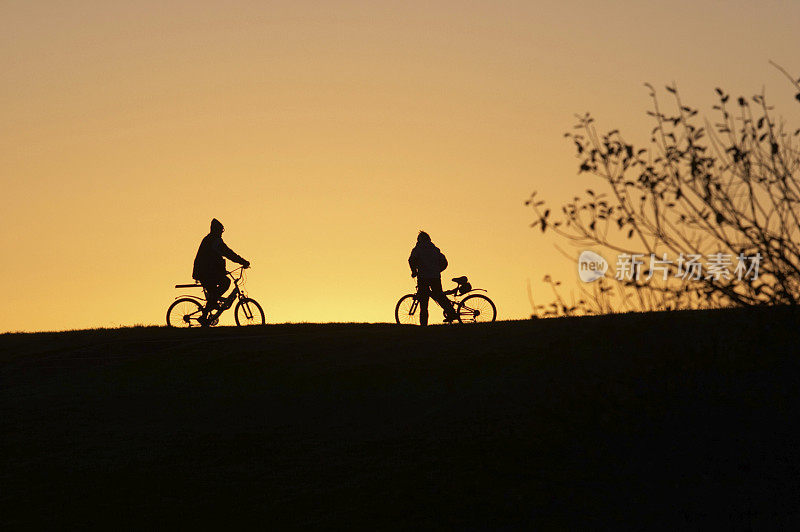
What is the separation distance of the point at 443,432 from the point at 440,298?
41.1 ft

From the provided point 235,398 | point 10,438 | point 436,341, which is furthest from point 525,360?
point 10,438

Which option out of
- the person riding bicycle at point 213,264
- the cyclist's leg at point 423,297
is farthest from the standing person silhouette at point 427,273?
the person riding bicycle at point 213,264

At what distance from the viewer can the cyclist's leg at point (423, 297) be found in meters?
23.4

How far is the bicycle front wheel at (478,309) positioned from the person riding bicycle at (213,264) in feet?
16.3

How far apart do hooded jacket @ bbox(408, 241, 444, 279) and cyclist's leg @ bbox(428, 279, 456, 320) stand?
240 mm

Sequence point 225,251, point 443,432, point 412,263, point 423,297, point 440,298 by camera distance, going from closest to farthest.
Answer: point 443,432, point 225,251, point 412,263, point 423,297, point 440,298

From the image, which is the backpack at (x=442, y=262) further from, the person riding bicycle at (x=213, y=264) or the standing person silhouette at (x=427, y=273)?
the person riding bicycle at (x=213, y=264)

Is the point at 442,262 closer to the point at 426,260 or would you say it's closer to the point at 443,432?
the point at 426,260

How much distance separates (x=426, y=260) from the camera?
22969mm

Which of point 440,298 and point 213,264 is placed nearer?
point 213,264

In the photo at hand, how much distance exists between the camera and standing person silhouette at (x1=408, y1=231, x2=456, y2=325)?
22.9m

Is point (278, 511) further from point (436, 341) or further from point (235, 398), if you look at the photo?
point (436, 341)

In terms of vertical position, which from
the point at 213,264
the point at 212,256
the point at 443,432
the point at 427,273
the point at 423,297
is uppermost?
the point at 212,256

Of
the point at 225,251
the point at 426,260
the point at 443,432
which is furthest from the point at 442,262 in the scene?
the point at 443,432
